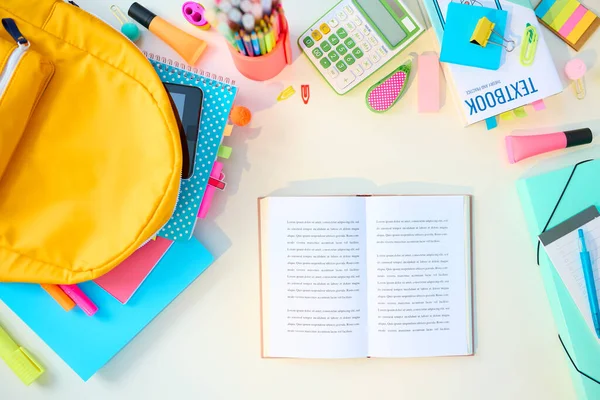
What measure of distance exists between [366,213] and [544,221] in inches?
10.0

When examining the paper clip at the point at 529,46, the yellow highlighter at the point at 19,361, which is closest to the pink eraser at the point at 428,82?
the paper clip at the point at 529,46

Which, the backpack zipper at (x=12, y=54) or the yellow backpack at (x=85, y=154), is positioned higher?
the backpack zipper at (x=12, y=54)

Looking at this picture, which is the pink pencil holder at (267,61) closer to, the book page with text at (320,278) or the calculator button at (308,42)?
the calculator button at (308,42)

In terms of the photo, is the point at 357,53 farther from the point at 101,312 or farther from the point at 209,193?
the point at 101,312

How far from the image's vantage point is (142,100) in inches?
24.2

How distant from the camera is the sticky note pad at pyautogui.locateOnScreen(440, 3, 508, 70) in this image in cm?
67

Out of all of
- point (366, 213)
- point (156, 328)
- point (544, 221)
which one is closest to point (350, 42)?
point (366, 213)

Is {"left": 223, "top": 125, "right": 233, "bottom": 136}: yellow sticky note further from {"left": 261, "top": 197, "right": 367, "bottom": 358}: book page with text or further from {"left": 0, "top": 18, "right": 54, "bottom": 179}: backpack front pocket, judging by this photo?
{"left": 0, "top": 18, "right": 54, "bottom": 179}: backpack front pocket

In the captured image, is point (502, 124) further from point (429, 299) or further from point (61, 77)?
point (61, 77)

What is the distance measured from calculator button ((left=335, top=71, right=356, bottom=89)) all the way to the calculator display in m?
0.07

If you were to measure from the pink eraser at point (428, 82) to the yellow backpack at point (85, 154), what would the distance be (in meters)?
0.35

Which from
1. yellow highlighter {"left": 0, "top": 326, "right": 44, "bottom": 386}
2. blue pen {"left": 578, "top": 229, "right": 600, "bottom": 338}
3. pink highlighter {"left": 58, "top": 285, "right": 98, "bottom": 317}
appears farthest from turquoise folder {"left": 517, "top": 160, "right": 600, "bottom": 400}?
yellow highlighter {"left": 0, "top": 326, "right": 44, "bottom": 386}

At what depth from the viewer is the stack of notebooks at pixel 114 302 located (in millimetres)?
694

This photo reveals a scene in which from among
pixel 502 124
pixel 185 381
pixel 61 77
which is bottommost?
pixel 185 381
